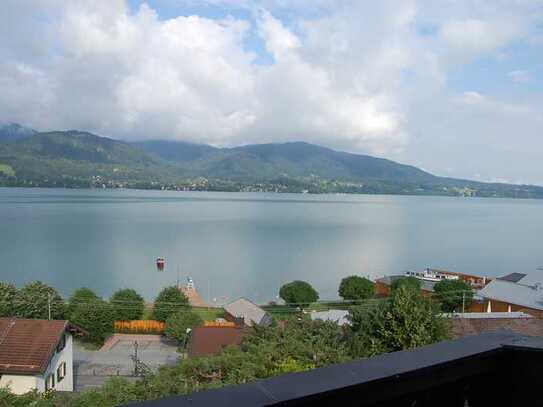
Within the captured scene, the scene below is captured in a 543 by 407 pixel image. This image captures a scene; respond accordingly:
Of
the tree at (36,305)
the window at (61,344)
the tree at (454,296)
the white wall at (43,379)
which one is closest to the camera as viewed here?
the white wall at (43,379)

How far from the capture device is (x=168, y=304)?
2277 cm

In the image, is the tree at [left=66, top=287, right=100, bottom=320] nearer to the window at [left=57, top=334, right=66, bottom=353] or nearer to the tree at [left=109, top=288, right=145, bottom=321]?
the tree at [left=109, top=288, right=145, bottom=321]

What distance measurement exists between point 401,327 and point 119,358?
1217 centimetres

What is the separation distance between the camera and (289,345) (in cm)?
865

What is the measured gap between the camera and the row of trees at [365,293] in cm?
2467

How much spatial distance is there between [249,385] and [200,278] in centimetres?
3697

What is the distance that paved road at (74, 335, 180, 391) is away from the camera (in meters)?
16.1

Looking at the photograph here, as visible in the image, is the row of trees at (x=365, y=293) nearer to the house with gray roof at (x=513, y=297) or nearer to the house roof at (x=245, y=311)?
the house with gray roof at (x=513, y=297)

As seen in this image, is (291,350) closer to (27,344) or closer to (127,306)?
(27,344)

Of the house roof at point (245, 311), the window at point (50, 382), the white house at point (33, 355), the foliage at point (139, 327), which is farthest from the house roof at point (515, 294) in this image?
the window at point (50, 382)

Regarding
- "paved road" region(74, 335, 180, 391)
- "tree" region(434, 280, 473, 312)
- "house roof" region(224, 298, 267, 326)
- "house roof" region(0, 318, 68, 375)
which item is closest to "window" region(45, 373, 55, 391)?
"house roof" region(0, 318, 68, 375)

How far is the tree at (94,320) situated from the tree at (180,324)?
2.46m

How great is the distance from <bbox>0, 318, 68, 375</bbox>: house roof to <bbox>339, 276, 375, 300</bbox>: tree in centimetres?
1577

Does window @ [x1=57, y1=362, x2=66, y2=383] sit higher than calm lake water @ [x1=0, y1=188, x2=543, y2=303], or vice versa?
window @ [x1=57, y1=362, x2=66, y2=383]
